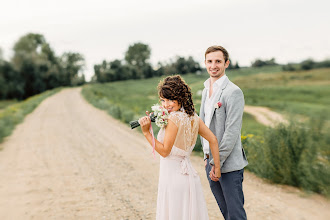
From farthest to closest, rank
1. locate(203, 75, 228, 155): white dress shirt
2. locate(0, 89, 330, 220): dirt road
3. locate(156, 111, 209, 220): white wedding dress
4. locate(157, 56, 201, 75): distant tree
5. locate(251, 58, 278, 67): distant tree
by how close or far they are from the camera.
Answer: locate(157, 56, 201, 75): distant tree < locate(251, 58, 278, 67): distant tree < locate(0, 89, 330, 220): dirt road < locate(203, 75, 228, 155): white dress shirt < locate(156, 111, 209, 220): white wedding dress

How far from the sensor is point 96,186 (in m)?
5.57

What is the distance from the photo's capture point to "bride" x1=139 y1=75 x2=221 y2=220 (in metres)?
2.31

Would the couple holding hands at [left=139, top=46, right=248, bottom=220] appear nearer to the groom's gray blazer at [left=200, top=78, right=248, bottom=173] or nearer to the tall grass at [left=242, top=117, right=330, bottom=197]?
the groom's gray blazer at [left=200, top=78, right=248, bottom=173]

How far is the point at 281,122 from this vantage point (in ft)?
18.2

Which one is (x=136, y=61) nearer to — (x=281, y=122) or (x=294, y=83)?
(x=294, y=83)

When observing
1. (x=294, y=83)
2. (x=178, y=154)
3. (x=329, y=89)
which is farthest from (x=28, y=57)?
(x=178, y=154)

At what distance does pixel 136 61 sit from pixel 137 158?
96.7m

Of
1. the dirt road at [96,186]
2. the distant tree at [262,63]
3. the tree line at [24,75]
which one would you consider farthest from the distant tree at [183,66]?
the dirt road at [96,186]

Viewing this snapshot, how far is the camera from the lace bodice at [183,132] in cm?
232

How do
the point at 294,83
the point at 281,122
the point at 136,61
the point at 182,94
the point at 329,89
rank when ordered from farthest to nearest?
1. the point at 136,61
2. the point at 294,83
3. the point at 329,89
4. the point at 281,122
5. the point at 182,94

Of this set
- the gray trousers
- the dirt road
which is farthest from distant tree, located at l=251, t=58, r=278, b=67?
the gray trousers

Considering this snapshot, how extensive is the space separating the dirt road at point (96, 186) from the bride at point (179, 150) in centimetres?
189

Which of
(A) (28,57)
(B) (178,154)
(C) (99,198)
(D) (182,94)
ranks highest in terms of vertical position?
(A) (28,57)

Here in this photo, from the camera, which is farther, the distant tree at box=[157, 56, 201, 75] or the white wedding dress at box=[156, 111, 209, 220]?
the distant tree at box=[157, 56, 201, 75]
